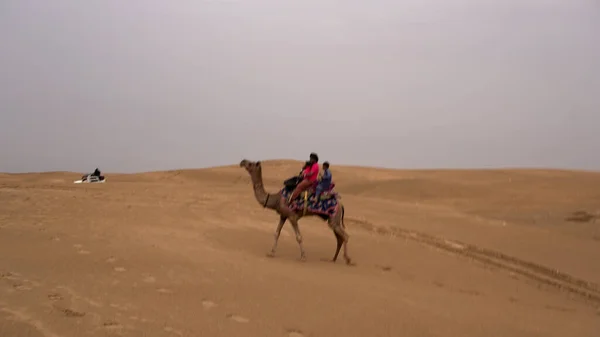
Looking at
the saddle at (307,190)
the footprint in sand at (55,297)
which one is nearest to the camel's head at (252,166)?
the saddle at (307,190)

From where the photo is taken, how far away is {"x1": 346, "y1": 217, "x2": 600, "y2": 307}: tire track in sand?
9.99 meters

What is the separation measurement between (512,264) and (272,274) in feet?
21.1

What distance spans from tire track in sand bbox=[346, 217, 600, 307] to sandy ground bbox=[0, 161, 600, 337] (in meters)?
0.05

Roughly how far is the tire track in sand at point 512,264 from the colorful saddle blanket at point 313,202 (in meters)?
3.94

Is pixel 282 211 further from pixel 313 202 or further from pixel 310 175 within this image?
pixel 310 175

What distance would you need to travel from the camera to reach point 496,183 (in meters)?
31.1

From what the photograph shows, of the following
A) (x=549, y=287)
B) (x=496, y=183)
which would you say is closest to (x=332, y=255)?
(x=549, y=287)

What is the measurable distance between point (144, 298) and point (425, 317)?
3.52m

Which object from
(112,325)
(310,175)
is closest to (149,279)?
(112,325)

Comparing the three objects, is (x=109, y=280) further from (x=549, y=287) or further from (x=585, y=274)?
(x=585, y=274)

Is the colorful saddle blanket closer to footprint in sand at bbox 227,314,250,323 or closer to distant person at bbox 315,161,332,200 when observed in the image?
distant person at bbox 315,161,332,200

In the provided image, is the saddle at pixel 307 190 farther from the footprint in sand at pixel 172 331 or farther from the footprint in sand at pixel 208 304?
the footprint in sand at pixel 172 331

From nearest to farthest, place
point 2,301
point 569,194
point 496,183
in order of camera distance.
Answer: point 2,301 < point 569,194 < point 496,183

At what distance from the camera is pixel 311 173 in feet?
34.0
